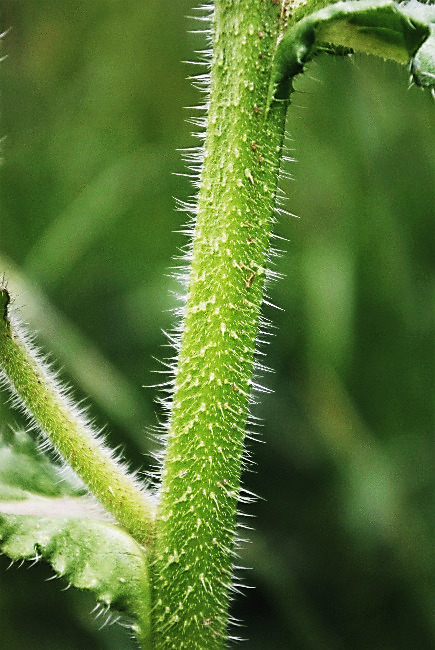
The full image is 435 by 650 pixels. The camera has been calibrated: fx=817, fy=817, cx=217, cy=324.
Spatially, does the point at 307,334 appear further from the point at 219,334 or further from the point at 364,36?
the point at 364,36

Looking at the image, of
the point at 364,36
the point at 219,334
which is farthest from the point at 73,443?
the point at 364,36

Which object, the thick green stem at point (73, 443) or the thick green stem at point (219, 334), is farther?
the thick green stem at point (73, 443)

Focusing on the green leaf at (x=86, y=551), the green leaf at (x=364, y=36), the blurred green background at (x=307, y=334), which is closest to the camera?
the green leaf at (x=364, y=36)

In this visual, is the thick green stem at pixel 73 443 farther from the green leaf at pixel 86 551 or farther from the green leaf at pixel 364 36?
the green leaf at pixel 364 36

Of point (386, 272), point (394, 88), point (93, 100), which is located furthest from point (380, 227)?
point (93, 100)

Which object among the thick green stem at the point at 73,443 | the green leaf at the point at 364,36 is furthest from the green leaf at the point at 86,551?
the green leaf at the point at 364,36

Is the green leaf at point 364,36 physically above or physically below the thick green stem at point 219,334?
above

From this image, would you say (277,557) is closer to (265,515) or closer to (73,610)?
(265,515)
